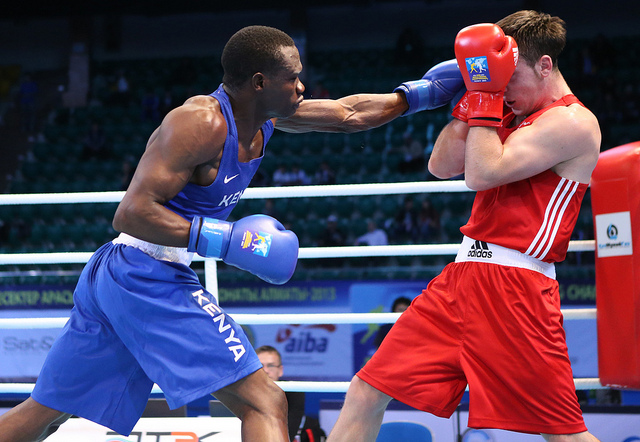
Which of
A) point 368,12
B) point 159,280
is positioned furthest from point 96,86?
point 159,280

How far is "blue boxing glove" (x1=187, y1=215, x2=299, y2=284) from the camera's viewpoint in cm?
172

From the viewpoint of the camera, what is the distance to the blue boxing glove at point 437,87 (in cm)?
229

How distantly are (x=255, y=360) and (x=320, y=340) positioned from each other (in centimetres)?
482

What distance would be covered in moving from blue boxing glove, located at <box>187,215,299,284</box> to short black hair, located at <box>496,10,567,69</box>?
92 centimetres

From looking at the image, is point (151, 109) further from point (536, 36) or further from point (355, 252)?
point (536, 36)

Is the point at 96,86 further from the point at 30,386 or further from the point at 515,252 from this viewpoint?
the point at 515,252

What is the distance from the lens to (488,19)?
12.0m

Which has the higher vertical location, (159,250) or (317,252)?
(159,250)

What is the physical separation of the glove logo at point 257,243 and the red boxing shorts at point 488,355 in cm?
51

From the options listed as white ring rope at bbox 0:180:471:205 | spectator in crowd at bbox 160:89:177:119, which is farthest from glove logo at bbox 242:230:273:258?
spectator in crowd at bbox 160:89:177:119

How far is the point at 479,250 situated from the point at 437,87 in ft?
2.16

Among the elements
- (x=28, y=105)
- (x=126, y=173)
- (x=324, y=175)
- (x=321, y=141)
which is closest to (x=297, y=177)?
(x=324, y=175)

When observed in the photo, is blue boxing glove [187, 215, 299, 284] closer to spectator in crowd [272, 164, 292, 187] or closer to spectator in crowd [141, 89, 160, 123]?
spectator in crowd [272, 164, 292, 187]

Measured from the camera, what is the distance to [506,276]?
6.15 ft
